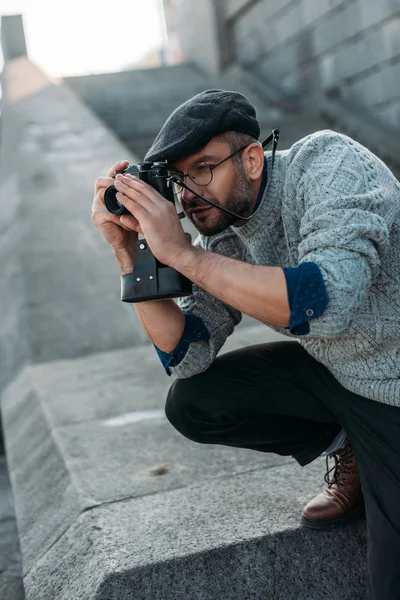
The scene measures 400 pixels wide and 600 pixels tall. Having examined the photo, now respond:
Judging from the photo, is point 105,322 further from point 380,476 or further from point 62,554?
point 380,476

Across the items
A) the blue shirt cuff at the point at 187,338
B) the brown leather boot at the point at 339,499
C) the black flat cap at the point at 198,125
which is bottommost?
the brown leather boot at the point at 339,499

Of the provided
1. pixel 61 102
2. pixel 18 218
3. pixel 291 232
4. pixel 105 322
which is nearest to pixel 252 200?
pixel 291 232

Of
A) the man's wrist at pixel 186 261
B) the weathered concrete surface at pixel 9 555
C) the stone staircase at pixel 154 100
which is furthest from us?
the stone staircase at pixel 154 100

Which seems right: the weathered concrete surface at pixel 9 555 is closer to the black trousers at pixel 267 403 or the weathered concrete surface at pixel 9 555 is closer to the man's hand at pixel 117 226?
the black trousers at pixel 267 403

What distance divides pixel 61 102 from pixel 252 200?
6.43 m

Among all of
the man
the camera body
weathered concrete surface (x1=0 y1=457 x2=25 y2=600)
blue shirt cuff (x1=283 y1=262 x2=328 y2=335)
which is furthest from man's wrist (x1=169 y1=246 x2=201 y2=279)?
weathered concrete surface (x1=0 y1=457 x2=25 y2=600)

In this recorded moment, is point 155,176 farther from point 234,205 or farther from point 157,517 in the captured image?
point 157,517

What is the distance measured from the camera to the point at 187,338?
229cm

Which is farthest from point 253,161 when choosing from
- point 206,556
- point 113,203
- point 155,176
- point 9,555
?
point 9,555

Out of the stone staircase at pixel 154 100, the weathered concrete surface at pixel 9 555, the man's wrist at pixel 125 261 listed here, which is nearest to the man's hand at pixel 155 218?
the man's wrist at pixel 125 261

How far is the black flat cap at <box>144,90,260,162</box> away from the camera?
79.3 inches

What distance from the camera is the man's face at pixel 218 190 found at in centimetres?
206

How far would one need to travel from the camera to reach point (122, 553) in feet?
6.89

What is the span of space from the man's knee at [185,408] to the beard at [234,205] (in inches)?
20.1
